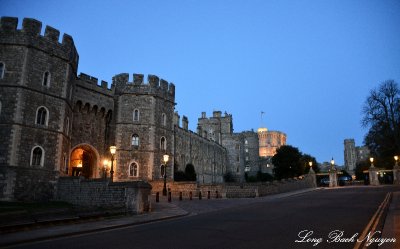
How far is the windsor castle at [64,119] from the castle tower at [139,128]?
3.6 inches

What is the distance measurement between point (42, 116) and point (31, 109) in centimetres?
99

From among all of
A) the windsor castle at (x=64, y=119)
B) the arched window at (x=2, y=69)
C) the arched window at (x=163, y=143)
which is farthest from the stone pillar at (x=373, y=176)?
the arched window at (x=2, y=69)

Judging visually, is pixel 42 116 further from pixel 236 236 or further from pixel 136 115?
pixel 236 236

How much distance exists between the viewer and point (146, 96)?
32.0 meters

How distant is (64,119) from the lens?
81.2ft

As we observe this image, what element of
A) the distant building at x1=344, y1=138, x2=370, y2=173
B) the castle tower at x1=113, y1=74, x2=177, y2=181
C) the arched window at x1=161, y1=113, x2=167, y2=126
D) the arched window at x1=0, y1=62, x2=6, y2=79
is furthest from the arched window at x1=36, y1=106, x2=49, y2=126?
the distant building at x1=344, y1=138, x2=370, y2=173

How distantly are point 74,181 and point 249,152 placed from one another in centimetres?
7465

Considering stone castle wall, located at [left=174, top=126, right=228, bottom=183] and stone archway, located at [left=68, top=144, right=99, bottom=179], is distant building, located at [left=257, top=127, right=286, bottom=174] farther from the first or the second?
stone archway, located at [left=68, top=144, right=99, bottom=179]

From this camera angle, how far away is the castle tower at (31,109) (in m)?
21.2

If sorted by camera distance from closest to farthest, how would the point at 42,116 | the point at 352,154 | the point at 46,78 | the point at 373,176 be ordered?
the point at 42,116 < the point at 46,78 < the point at 373,176 < the point at 352,154

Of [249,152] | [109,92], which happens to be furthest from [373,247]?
[249,152]

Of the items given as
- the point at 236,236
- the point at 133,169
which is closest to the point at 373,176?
the point at 133,169

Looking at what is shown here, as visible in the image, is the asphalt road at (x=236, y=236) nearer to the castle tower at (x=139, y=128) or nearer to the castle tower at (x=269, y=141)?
the castle tower at (x=139, y=128)

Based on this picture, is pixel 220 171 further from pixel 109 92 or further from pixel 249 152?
pixel 109 92
